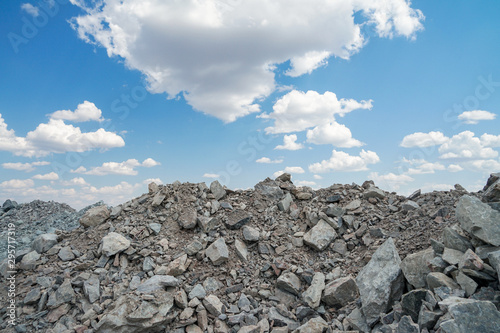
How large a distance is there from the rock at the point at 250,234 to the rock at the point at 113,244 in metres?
3.84

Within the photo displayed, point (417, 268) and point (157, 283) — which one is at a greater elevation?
point (417, 268)

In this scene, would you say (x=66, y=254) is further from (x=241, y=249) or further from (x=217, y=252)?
(x=241, y=249)

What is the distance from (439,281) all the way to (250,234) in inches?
218

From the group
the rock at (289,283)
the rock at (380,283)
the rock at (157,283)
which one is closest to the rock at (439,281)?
the rock at (380,283)

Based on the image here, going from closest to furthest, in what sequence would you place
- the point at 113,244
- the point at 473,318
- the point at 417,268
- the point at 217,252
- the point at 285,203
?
the point at 473,318, the point at 417,268, the point at 217,252, the point at 113,244, the point at 285,203

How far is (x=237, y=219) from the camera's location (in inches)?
410

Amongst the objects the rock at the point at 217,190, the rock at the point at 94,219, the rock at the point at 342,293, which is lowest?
the rock at the point at 342,293

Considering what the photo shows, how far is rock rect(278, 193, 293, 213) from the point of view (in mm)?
11344

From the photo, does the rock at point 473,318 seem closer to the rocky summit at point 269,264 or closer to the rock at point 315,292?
the rocky summit at point 269,264

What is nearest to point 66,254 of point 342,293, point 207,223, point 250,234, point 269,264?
point 207,223

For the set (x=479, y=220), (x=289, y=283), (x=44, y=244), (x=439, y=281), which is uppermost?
(x=479, y=220)

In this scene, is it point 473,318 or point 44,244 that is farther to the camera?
point 44,244

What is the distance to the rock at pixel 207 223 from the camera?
10.1m

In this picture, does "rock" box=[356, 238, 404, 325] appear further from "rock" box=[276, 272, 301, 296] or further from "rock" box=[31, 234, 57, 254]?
"rock" box=[31, 234, 57, 254]
